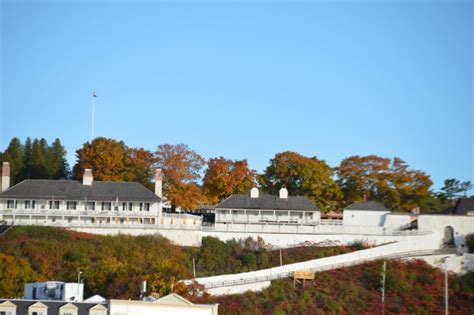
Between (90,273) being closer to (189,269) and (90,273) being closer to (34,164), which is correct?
(189,269)

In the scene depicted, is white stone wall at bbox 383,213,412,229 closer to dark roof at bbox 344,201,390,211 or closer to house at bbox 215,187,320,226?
dark roof at bbox 344,201,390,211

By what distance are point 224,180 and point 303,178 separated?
9.36 metres

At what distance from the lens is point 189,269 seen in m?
79.7

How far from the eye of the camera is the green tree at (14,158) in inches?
4156

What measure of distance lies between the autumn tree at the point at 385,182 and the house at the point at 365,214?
11.0 metres

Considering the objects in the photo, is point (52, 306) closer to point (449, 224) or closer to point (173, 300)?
point (173, 300)

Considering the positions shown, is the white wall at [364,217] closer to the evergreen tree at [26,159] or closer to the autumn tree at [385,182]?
the autumn tree at [385,182]

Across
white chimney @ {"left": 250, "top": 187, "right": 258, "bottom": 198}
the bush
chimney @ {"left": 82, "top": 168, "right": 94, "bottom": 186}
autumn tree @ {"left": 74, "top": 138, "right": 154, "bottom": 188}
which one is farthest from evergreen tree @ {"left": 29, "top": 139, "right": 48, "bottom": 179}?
the bush

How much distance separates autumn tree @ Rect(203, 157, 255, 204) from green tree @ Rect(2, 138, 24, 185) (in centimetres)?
2265

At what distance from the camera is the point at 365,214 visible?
94.4m

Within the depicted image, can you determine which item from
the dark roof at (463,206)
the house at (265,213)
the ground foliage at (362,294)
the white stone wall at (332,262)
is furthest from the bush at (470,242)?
the house at (265,213)

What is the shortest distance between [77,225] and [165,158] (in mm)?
17913

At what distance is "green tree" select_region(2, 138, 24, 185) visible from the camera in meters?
106

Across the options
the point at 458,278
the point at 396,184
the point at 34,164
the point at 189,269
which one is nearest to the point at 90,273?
the point at 189,269
